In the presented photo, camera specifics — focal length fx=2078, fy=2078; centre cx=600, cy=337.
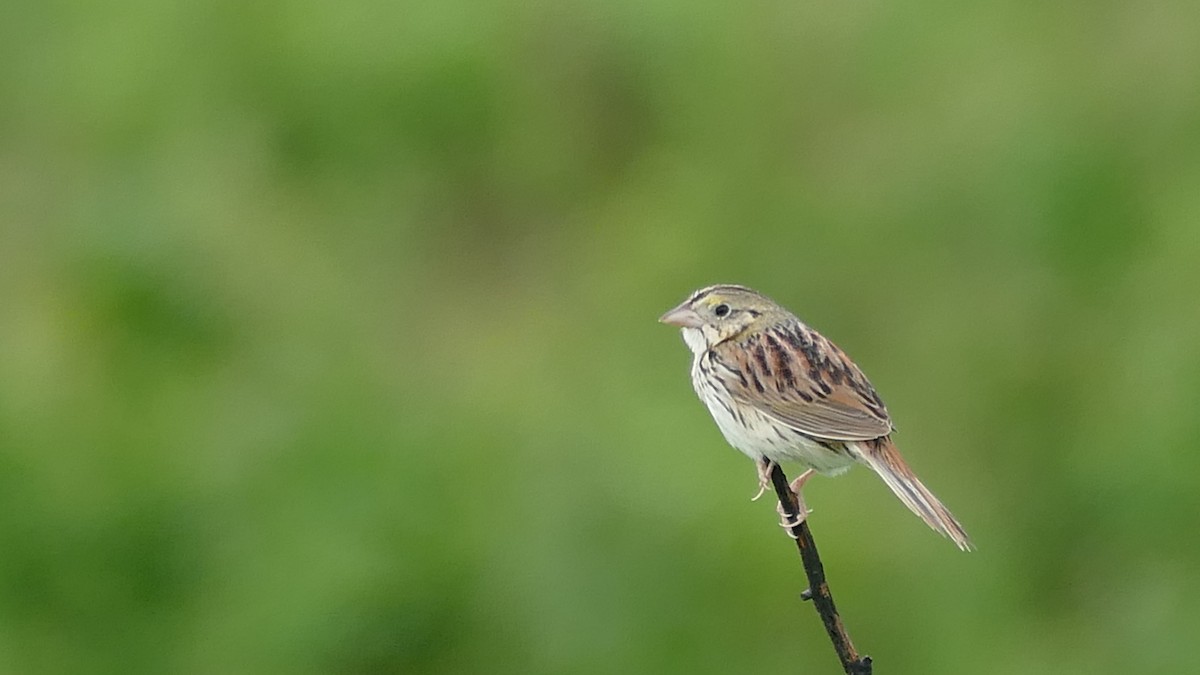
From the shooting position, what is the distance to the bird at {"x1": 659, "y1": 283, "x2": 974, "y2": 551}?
15.4 ft

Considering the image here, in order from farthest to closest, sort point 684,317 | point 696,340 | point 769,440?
point 696,340, point 684,317, point 769,440

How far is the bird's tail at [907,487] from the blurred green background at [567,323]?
138 inches

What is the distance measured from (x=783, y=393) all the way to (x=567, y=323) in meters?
4.77

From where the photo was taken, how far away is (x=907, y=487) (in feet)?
14.6

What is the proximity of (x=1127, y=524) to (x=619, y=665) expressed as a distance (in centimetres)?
232

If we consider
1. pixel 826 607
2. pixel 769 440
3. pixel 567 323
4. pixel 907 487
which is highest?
pixel 567 323

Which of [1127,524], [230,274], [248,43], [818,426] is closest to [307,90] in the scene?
[248,43]

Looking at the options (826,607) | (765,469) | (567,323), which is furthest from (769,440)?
(567,323)

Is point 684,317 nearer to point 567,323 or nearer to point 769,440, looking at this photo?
point 769,440

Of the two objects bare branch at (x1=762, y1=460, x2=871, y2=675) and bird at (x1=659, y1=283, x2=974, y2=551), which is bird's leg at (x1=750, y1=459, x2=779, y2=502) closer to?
bird at (x1=659, y1=283, x2=974, y2=551)

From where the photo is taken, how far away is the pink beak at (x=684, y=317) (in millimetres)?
5051

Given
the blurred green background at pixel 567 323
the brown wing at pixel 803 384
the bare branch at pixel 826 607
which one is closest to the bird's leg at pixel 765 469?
the brown wing at pixel 803 384

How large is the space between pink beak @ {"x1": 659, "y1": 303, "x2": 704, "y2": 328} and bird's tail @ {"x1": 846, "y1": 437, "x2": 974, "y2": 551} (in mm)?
561

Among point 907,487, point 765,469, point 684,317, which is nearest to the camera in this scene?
point 907,487
